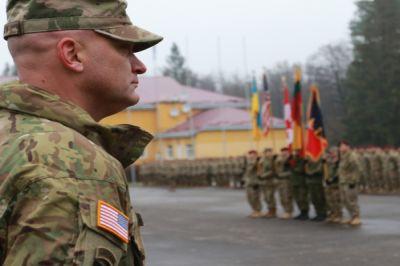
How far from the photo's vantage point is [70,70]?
4.94ft

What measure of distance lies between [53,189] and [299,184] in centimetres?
1388

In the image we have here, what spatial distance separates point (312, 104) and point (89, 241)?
14165 millimetres

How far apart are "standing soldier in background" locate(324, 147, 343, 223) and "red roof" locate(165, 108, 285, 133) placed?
27.1 meters

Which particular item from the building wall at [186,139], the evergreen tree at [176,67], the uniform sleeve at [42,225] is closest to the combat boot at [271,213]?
the uniform sleeve at [42,225]

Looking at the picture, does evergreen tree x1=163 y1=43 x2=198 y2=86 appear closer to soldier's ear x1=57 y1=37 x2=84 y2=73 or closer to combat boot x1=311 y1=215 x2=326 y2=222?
combat boot x1=311 y1=215 x2=326 y2=222

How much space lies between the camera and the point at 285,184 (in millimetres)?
15258

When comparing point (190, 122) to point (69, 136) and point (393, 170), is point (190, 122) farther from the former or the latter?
point (69, 136)

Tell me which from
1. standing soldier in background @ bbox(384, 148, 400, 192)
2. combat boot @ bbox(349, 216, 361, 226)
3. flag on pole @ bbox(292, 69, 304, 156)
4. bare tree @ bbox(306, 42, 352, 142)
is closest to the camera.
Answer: combat boot @ bbox(349, 216, 361, 226)

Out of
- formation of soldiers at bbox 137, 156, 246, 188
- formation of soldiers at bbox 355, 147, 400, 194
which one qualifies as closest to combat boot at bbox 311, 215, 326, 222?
formation of soldiers at bbox 355, 147, 400, 194

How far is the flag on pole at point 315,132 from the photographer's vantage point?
47.6 ft

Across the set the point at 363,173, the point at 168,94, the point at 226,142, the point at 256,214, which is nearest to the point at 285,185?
the point at 256,214

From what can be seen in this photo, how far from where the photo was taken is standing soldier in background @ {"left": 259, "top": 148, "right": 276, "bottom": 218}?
52.0 ft

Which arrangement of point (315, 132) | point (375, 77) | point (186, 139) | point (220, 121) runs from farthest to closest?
point (186, 139)
point (220, 121)
point (375, 77)
point (315, 132)

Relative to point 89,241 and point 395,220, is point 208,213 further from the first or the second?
point 89,241
